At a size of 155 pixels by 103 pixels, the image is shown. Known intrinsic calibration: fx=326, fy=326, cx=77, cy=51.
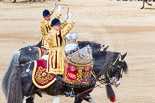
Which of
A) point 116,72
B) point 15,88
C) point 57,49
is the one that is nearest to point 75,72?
point 57,49

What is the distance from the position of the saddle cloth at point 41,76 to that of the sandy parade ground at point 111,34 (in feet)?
7.12

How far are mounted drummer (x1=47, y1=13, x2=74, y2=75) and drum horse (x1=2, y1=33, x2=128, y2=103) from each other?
9.9 inches

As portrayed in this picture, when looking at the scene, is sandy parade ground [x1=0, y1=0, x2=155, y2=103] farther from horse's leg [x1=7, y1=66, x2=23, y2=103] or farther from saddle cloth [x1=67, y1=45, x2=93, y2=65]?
saddle cloth [x1=67, y1=45, x2=93, y2=65]

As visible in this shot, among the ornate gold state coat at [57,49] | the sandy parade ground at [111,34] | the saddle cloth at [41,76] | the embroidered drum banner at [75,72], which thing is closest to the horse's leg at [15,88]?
the saddle cloth at [41,76]

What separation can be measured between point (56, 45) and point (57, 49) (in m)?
0.09

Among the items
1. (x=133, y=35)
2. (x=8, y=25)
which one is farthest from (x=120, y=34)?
(x=8, y=25)

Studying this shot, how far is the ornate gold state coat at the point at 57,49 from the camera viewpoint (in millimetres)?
6488

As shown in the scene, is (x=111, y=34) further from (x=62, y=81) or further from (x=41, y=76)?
(x=41, y=76)

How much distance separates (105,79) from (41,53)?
211 centimetres

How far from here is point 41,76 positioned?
21.9ft

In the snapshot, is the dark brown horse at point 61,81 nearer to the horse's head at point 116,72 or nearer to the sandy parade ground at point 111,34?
the horse's head at point 116,72

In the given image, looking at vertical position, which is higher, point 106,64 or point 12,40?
point 106,64

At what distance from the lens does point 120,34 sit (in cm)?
1848

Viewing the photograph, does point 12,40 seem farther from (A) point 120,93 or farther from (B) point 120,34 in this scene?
(A) point 120,93
